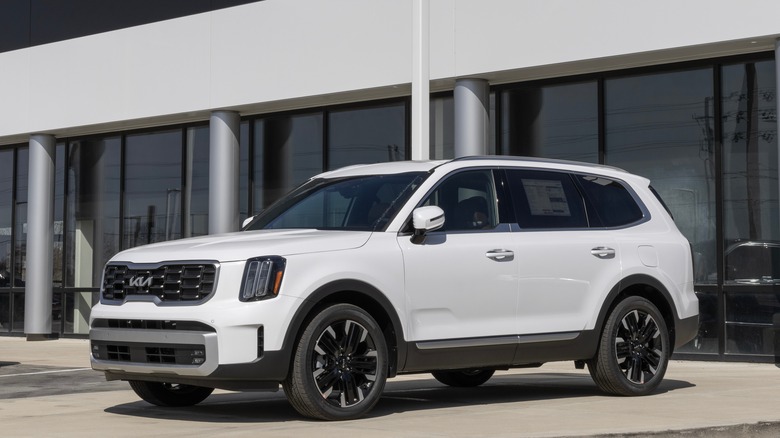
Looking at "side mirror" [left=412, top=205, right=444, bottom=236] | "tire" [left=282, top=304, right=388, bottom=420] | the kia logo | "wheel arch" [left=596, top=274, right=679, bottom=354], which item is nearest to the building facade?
"wheel arch" [left=596, top=274, right=679, bottom=354]

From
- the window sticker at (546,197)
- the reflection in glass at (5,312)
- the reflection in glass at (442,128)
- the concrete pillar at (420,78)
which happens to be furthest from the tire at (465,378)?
the reflection in glass at (5,312)

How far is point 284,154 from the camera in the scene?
68.5 ft

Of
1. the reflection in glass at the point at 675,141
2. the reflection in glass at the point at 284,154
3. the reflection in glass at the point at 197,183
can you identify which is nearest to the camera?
the reflection in glass at the point at 675,141

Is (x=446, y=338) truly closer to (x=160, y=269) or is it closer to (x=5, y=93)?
(x=160, y=269)

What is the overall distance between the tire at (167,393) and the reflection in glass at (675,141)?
8202mm

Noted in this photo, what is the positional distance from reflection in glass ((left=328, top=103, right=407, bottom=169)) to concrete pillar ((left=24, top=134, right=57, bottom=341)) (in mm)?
6612

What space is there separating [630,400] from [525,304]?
1.25m

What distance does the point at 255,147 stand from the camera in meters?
21.3

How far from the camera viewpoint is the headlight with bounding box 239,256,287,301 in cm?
824

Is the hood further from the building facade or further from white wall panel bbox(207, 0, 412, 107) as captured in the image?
white wall panel bbox(207, 0, 412, 107)

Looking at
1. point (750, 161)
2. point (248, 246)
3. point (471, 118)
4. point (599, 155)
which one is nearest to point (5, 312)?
point (471, 118)

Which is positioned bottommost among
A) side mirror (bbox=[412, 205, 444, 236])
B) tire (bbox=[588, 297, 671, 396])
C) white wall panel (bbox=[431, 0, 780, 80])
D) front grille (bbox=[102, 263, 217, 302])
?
tire (bbox=[588, 297, 671, 396])

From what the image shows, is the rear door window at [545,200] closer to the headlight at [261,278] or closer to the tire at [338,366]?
the tire at [338,366]

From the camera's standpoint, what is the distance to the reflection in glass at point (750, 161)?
15.5 m
